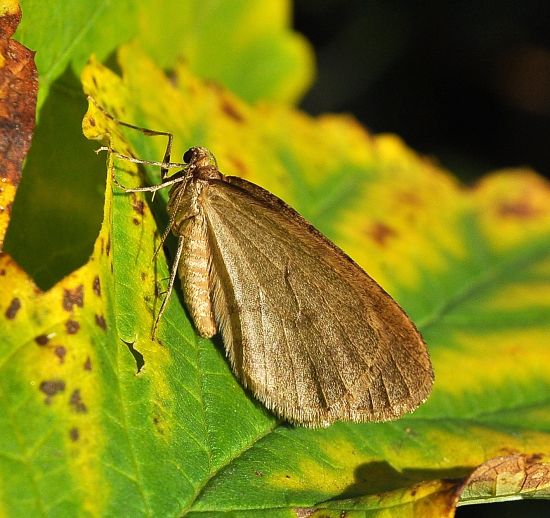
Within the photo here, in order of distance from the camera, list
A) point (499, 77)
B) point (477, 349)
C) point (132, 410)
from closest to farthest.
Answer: point (132, 410) < point (477, 349) < point (499, 77)

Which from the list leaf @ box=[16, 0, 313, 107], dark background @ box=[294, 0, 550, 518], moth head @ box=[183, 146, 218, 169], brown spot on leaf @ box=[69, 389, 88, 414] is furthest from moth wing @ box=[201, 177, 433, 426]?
dark background @ box=[294, 0, 550, 518]

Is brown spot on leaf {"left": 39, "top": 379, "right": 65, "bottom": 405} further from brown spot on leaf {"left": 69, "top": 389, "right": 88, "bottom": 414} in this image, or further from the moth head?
the moth head

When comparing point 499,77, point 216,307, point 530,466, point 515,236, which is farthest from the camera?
point 499,77

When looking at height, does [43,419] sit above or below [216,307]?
below

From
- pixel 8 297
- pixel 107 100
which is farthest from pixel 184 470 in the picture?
pixel 107 100

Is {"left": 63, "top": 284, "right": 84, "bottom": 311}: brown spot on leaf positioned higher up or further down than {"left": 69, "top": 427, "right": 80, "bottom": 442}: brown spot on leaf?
higher up

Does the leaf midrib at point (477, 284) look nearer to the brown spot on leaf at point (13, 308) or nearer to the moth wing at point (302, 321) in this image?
the moth wing at point (302, 321)

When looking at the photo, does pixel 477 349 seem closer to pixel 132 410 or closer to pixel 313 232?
pixel 313 232
